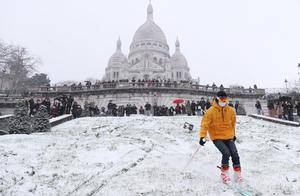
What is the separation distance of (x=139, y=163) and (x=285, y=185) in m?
3.17

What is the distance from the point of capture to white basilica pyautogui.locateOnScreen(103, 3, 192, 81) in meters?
72.9

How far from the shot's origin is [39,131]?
12.1m

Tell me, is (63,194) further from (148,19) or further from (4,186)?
(148,19)

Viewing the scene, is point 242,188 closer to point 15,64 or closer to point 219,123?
point 219,123

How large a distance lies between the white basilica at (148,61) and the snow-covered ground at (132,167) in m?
61.8

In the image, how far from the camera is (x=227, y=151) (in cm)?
586

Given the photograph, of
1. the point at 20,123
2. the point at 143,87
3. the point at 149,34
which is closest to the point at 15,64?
the point at 143,87

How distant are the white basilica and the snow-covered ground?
61.8 metres

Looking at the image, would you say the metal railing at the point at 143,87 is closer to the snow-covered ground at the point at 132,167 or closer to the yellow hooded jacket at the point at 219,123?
the snow-covered ground at the point at 132,167

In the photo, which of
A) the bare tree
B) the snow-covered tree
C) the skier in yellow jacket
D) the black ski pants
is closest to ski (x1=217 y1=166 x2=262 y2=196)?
the black ski pants

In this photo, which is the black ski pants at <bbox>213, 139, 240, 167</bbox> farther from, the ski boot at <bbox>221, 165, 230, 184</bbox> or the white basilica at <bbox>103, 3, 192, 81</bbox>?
the white basilica at <bbox>103, 3, 192, 81</bbox>

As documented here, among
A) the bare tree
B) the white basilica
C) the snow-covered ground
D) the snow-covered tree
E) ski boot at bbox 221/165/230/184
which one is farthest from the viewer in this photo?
the white basilica

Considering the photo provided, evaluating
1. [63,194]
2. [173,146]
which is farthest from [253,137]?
[63,194]

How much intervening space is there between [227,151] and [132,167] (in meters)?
2.18
